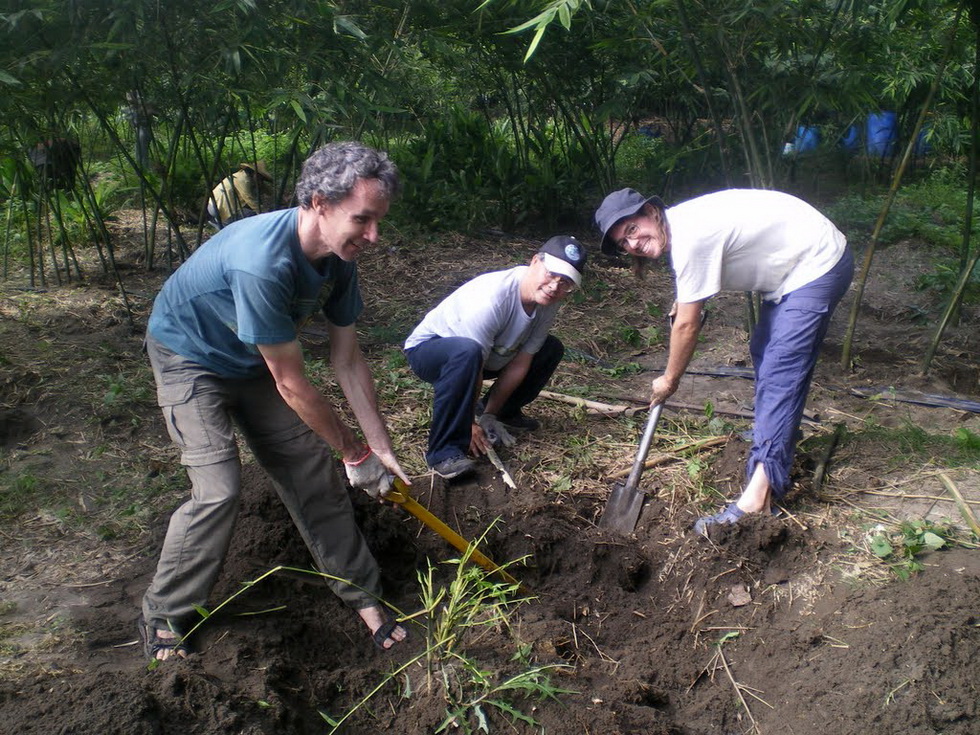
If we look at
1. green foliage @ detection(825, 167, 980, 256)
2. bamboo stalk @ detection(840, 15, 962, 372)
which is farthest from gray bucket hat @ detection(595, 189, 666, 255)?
green foliage @ detection(825, 167, 980, 256)

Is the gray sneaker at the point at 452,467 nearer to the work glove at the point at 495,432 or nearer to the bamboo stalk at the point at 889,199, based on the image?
the work glove at the point at 495,432

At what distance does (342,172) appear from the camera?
242cm

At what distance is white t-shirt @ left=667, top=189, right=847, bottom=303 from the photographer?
3.26 metres

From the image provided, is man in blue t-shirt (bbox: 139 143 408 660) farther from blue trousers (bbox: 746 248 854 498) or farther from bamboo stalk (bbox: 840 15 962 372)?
bamboo stalk (bbox: 840 15 962 372)

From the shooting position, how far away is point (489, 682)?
2744 millimetres

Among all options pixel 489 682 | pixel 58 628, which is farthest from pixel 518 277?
pixel 58 628

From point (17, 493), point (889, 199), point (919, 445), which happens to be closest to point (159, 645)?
point (17, 493)

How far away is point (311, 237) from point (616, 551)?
1.91 metres

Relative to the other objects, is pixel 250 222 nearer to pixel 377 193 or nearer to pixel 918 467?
pixel 377 193

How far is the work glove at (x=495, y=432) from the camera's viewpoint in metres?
4.34

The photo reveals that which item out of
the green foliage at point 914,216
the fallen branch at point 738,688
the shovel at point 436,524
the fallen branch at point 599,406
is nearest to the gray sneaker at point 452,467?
the shovel at point 436,524

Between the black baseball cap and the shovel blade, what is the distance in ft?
3.17

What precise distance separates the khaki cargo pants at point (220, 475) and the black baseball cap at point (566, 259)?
134cm

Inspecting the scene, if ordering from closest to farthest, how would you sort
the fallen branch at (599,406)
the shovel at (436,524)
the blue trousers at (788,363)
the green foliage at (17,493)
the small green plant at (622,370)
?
the shovel at (436,524)
the blue trousers at (788,363)
the green foliage at (17,493)
the fallen branch at (599,406)
the small green plant at (622,370)
